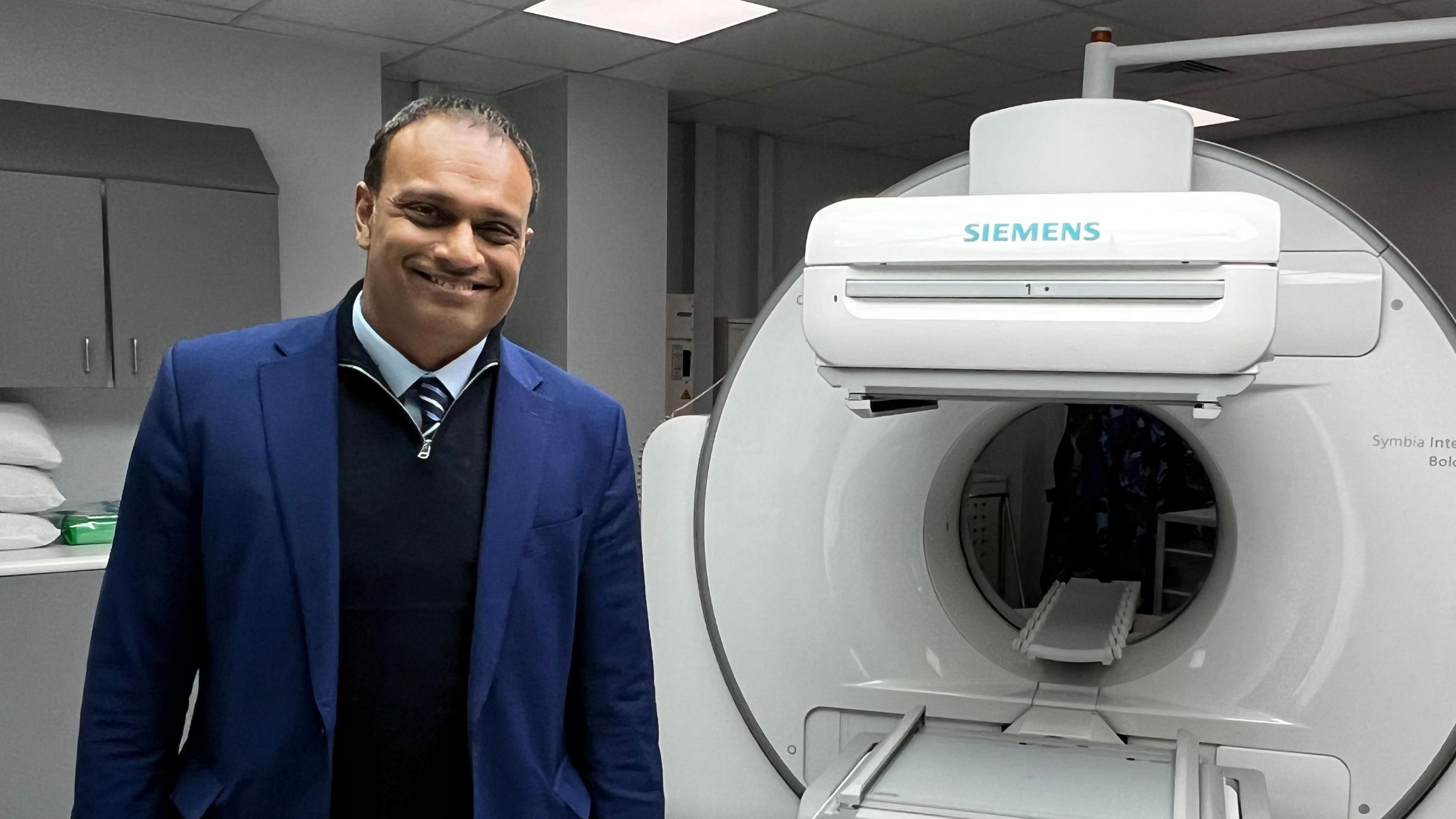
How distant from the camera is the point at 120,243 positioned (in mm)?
3334

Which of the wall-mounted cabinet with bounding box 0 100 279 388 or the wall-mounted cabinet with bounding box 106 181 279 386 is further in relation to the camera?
the wall-mounted cabinet with bounding box 106 181 279 386

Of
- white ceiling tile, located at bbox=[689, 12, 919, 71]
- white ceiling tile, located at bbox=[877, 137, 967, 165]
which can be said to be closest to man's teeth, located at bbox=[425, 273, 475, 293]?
white ceiling tile, located at bbox=[689, 12, 919, 71]

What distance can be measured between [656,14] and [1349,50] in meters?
2.40

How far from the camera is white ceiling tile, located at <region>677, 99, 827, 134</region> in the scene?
5.24 metres

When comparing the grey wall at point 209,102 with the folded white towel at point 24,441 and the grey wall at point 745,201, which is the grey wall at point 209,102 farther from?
the grey wall at point 745,201

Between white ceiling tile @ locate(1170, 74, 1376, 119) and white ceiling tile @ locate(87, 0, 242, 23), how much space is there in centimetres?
369

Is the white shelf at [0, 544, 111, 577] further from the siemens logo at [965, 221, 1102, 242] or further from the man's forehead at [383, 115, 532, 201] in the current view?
the siemens logo at [965, 221, 1102, 242]

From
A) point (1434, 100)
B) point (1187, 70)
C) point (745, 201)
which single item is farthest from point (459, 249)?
point (1434, 100)

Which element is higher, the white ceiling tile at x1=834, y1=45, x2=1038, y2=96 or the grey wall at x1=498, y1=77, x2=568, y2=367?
the white ceiling tile at x1=834, y1=45, x2=1038, y2=96

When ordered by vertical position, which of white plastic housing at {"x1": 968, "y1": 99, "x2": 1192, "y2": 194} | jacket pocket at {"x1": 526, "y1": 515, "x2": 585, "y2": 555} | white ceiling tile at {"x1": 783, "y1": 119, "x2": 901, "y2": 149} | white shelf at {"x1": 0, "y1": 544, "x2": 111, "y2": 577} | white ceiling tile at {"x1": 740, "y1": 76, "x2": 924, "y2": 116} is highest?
white ceiling tile at {"x1": 740, "y1": 76, "x2": 924, "y2": 116}

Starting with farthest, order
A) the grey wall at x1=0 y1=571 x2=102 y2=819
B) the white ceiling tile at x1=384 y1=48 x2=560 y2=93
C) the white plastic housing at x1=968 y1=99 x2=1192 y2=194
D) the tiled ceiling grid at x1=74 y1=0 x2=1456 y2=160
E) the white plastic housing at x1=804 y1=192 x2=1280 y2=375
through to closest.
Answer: the white ceiling tile at x1=384 y1=48 x2=560 y2=93
the tiled ceiling grid at x1=74 y1=0 x2=1456 y2=160
the grey wall at x1=0 y1=571 x2=102 y2=819
the white plastic housing at x1=968 y1=99 x2=1192 y2=194
the white plastic housing at x1=804 y1=192 x2=1280 y2=375

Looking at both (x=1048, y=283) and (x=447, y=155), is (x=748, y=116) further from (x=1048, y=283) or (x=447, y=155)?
(x=447, y=155)

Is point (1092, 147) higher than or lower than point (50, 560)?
higher

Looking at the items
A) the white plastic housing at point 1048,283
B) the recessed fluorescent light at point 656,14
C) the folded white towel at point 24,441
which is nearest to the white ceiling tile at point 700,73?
the recessed fluorescent light at point 656,14
